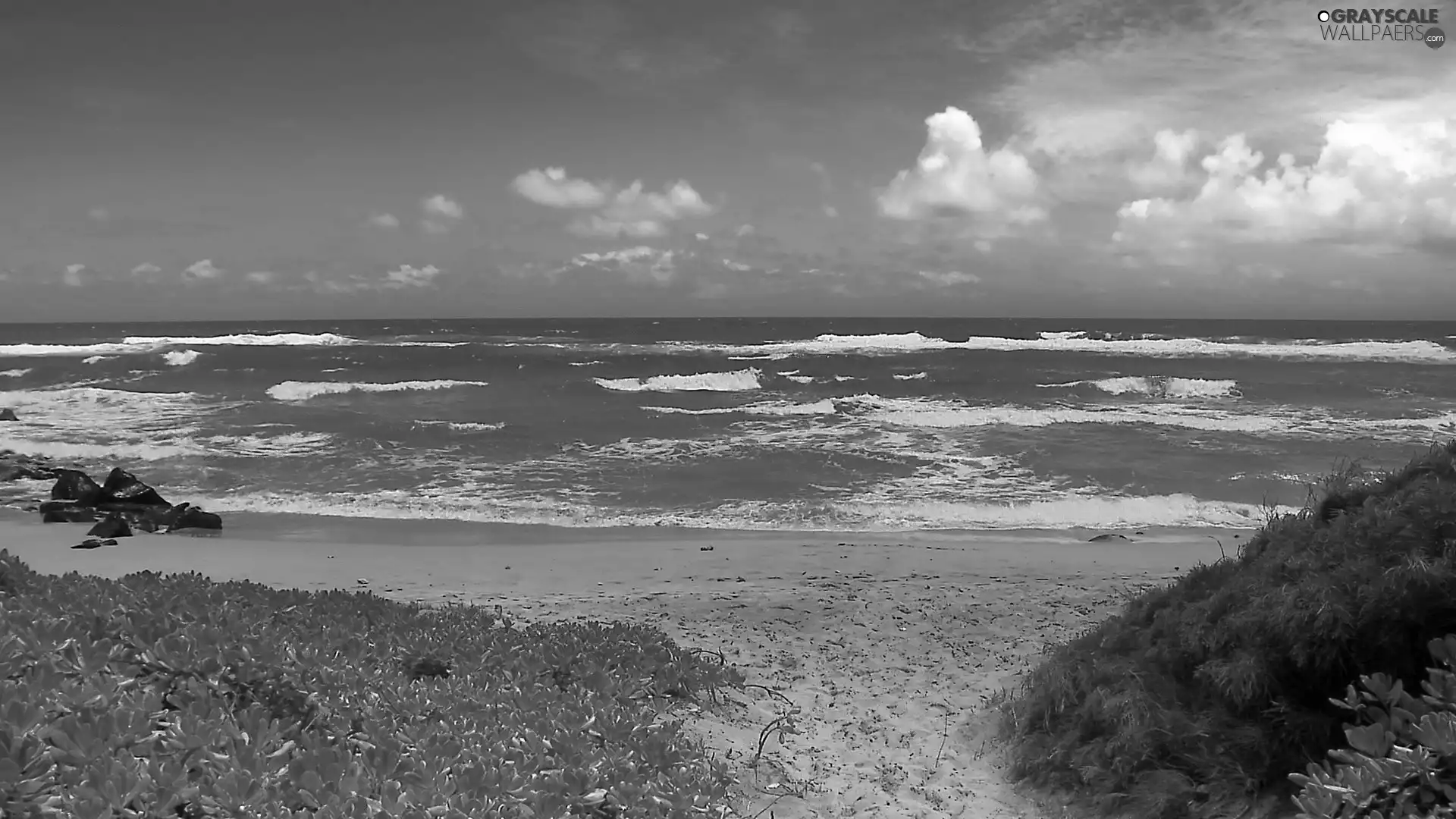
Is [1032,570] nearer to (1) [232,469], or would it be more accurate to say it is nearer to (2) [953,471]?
(2) [953,471]

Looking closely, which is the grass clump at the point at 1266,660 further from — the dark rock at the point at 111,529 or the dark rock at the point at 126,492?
the dark rock at the point at 126,492

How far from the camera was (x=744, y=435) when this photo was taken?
22.5 meters

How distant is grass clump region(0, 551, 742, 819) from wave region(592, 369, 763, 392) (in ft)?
104

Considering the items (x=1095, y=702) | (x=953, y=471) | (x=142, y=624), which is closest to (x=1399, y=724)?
(x=1095, y=702)

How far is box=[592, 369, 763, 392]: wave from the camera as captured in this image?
119 ft

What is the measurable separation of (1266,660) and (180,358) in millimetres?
61661

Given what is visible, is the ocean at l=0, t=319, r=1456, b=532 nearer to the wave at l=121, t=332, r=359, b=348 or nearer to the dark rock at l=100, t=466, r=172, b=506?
the dark rock at l=100, t=466, r=172, b=506

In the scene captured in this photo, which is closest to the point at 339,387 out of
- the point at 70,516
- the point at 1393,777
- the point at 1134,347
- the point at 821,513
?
the point at 70,516

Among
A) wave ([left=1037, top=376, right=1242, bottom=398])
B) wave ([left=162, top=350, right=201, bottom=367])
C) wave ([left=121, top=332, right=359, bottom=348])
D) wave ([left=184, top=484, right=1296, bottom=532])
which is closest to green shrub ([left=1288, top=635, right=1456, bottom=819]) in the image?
wave ([left=184, top=484, right=1296, bottom=532])

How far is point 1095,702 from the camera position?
4.20 meters

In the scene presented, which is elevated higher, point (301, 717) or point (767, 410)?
point (301, 717)

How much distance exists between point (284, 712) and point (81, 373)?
51518 millimetres

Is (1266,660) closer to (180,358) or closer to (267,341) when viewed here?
(180,358)

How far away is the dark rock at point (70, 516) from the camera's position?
13.0 meters
